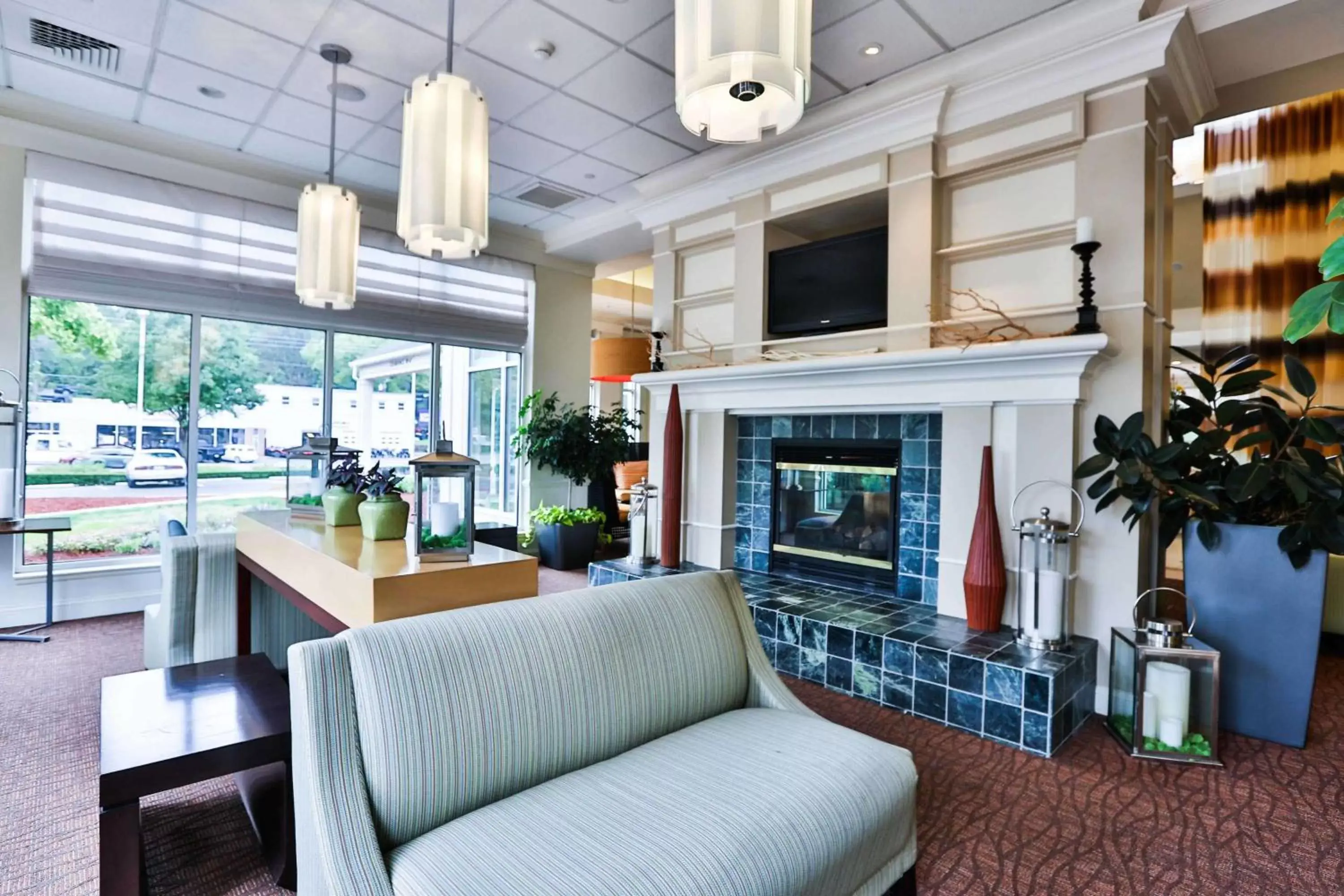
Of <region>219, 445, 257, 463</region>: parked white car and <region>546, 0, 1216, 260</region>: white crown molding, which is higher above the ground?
<region>546, 0, 1216, 260</region>: white crown molding

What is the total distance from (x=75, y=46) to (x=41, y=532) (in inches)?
99.8

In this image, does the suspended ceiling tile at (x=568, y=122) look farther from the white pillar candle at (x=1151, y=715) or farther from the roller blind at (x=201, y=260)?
the white pillar candle at (x=1151, y=715)

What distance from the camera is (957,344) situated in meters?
3.35

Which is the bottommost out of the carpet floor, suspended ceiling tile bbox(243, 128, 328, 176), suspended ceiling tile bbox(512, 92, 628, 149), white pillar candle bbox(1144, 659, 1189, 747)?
the carpet floor

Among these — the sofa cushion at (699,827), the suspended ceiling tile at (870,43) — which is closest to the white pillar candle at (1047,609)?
the sofa cushion at (699,827)

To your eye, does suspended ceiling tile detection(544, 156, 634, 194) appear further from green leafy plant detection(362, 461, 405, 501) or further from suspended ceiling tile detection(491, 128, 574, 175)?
green leafy plant detection(362, 461, 405, 501)

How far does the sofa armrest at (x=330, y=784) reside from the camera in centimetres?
115

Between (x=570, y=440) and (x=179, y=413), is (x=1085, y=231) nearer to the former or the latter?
(x=570, y=440)

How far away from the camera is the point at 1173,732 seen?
8.30ft

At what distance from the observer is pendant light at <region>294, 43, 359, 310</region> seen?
10.1 feet

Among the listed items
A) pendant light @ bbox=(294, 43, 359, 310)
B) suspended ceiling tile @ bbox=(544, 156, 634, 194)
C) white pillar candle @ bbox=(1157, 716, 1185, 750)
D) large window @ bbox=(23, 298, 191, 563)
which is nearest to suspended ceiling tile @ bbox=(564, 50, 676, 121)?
suspended ceiling tile @ bbox=(544, 156, 634, 194)

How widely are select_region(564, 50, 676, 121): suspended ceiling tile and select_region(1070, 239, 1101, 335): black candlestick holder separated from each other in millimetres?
2089

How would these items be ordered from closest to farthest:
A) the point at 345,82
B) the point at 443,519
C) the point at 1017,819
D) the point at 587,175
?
the point at 443,519, the point at 1017,819, the point at 345,82, the point at 587,175

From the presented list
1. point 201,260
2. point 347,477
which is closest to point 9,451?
point 201,260
